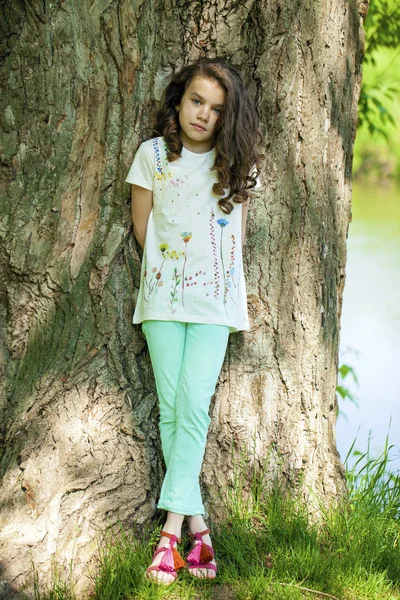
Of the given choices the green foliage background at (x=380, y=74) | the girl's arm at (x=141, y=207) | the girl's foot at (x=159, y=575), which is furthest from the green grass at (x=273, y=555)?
the green foliage background at (x=380, y=74)

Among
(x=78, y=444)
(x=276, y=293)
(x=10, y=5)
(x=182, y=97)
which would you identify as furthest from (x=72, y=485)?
(x=10, y=5)

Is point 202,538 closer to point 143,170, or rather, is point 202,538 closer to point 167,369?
point 167,369

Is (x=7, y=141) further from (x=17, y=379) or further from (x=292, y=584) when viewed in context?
(x=292, y=584)

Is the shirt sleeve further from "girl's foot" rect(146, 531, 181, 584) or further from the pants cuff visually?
"girl's foot" rect(146, 531, 181, 584)

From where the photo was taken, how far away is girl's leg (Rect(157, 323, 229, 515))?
2.48 meters

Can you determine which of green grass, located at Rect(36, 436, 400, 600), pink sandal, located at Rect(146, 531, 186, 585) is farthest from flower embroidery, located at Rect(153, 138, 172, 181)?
pink sandal, located at Rect(146, 531, 186, 585)

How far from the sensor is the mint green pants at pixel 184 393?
8.14 feet

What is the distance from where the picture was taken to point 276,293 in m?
2.70

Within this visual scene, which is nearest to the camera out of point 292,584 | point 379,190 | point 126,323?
point 292,584

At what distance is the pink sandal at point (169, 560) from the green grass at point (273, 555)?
0.11ft

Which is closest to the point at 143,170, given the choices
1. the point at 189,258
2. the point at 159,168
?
the point at 159,168

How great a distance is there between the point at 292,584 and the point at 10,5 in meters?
2.01

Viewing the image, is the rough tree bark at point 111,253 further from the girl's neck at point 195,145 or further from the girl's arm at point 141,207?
the girl's neck at point 195,145

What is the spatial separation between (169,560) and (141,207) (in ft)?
3.65
